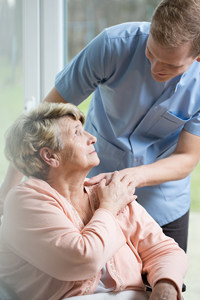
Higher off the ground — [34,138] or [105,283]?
[34,138]

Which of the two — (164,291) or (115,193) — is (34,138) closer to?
(115,193)

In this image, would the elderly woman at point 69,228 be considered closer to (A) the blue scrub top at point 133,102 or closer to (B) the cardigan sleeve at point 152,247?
(B) the cardigan sleeve at point 152,247

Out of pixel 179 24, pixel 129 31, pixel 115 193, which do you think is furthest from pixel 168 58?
pixel 115 193

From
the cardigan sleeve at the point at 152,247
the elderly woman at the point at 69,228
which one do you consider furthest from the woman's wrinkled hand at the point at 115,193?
the cardigan sleeve at the point at 152,247

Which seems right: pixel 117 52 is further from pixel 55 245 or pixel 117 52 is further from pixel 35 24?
pixel 35 24

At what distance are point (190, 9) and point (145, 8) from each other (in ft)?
4.15

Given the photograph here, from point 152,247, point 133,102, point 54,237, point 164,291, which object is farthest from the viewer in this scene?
point 133,102

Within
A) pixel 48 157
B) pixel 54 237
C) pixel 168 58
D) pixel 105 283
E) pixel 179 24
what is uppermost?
pixel 179 24

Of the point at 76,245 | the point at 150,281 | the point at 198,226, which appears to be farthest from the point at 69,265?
the point at 198,226

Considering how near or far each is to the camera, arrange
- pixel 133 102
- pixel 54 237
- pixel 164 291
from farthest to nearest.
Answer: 1. pixel 133 102
2. pixel 164 291
3. pixel 54 237

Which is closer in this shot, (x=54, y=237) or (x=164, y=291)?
(x=54, y=237)

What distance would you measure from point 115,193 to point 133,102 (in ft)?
1.41

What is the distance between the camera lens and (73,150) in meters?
1.36

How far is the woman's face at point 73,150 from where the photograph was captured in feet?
4.45
